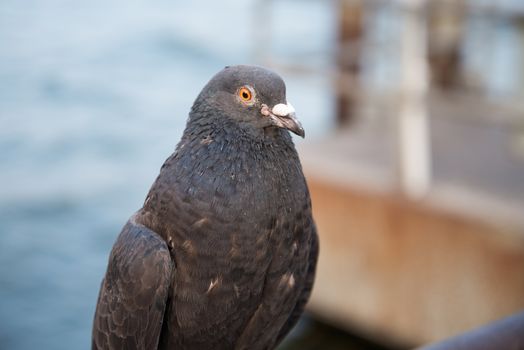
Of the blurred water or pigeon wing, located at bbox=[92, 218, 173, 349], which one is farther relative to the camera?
the blurred water

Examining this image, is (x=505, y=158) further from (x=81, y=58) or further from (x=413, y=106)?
(x=81, y=58)

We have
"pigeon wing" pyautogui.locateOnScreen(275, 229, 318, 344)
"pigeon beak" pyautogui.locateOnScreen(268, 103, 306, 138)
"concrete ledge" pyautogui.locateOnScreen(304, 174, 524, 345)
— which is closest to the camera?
"pigeon beak" pyautogui.locateOnScreen(268, 103, 306, 138)

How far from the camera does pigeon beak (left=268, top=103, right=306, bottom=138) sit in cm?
343

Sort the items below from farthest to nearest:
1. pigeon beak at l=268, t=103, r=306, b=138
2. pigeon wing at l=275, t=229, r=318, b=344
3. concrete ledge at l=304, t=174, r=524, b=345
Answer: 1. concrete ledge at l=304, t=174, r=524, b=345
2. pigeon wing at l=275, t=229, r=318, b=344
3. pigeon beak at l=268, t=103, r=306, b=138

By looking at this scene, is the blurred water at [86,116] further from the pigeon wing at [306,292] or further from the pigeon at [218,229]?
the pigeon at [218,229]

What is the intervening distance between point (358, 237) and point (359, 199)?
435 millimetres

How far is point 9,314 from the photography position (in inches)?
433

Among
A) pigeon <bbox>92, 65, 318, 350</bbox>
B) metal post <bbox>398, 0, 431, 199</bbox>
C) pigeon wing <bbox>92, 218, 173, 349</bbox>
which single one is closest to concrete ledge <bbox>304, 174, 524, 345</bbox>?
metal post <bbox>398, 0, 431, 199</bbox>

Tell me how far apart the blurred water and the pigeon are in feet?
22.2

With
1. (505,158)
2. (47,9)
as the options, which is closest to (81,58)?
(47,9)

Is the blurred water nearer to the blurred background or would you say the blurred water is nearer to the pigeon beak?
the blurred background

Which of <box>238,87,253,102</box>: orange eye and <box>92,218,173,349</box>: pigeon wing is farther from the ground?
<box>238,87,253,102</box>: orange eye

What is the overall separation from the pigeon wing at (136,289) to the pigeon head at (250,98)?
0.65 meters

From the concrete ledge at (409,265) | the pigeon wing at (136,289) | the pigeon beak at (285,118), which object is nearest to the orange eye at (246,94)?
the pigeon beak at (285,118)
